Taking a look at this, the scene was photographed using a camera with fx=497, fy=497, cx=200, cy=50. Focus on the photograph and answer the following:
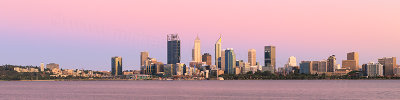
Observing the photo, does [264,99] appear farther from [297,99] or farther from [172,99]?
[172,99]

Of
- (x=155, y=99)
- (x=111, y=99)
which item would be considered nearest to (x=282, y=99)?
(x=155, y=99)

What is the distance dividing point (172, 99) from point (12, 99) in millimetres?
35417

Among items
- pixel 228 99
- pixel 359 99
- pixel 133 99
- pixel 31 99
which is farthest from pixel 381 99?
pixel 31 99

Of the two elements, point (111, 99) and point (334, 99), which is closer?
point (334, 99)

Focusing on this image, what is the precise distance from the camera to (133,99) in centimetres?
10594

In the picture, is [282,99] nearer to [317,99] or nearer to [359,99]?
[317,99]

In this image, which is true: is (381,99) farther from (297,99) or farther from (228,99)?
(228,99)

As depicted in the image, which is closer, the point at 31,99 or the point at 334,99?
the point at 334,99

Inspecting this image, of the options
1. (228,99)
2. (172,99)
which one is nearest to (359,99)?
(228,99)

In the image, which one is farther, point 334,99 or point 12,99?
point 12,99

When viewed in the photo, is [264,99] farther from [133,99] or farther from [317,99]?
[133,99]

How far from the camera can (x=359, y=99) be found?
98.4m

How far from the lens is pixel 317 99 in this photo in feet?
331

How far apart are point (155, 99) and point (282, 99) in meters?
26.3
